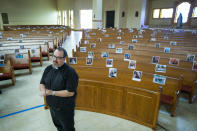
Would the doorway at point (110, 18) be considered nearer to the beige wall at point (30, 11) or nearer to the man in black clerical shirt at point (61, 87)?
the beige wall at point (30, 11)

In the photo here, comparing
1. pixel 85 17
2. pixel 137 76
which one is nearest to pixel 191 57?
pixel 137 76

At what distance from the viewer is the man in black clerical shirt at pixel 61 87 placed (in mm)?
1526

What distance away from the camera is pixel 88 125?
2.45 meters

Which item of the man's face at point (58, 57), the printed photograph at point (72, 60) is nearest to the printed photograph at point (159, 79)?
the man's face at point (58, 57)

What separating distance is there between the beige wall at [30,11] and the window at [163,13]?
1412cm

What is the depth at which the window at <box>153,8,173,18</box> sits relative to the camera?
1375cm

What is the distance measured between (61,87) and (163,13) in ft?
51.1

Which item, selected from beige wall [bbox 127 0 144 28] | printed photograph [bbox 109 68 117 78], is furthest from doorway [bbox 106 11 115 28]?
printed photograph [bbox 109 68 117 78]

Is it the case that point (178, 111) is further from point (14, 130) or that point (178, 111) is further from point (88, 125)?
point (14, 130)

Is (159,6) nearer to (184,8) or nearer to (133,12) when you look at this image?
(184,8)

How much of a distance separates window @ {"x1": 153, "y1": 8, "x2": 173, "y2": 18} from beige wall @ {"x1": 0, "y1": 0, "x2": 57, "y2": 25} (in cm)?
1412

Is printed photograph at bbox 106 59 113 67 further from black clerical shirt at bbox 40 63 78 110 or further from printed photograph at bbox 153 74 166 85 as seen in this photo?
black clerical shirt at bbox 40 63 78 110

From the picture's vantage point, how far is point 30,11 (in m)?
18.2

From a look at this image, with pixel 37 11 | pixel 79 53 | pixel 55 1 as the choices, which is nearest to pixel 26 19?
pixel 37 11
